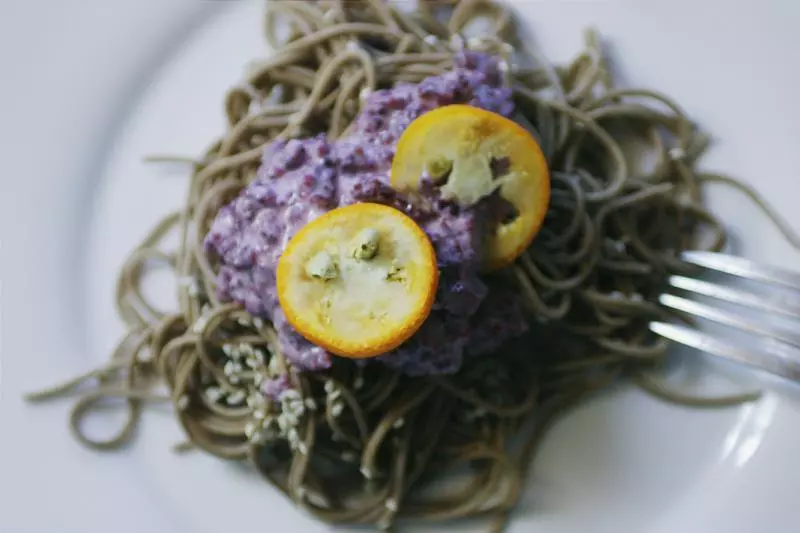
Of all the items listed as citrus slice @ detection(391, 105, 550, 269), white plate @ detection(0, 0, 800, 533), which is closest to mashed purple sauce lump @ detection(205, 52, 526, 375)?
citrus slice @ detection(391, 105, 550, 269)

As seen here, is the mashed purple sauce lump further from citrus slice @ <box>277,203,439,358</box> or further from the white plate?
the white plate

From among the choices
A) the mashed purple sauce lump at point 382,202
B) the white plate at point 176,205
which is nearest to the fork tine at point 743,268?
the white plate at point 176,205

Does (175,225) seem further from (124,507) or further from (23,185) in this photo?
(124,507)

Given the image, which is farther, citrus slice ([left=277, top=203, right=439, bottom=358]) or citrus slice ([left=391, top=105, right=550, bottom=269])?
citrus slice ([left=391, top=105, right=550, bottom=269])

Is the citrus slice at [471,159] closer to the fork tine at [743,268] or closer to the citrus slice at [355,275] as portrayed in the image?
the citrus slice at [355,275]

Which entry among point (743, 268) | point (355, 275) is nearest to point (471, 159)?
point (355, 275)
